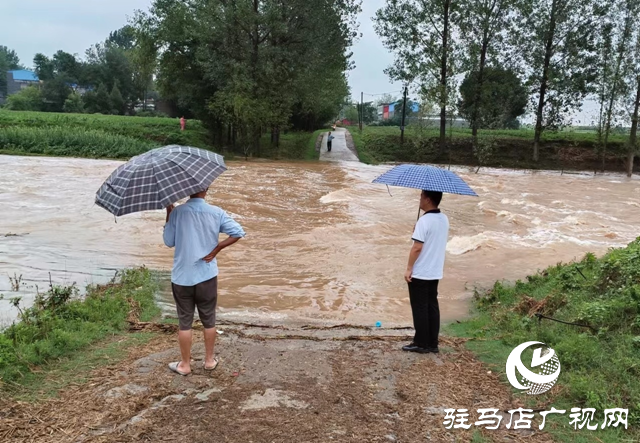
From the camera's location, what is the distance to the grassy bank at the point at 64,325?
440cm

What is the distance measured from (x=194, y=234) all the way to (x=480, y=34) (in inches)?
1545

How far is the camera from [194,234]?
439cm

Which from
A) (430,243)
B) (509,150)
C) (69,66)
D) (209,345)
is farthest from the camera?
(69,66)

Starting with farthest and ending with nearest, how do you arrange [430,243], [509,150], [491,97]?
1. [509,150]
2. [491,97]
3. [430,243]

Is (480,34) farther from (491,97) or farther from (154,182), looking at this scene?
(154,182)

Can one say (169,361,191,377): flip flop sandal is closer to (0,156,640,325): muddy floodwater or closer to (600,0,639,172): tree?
(0,156,640,325): muddy floodwater

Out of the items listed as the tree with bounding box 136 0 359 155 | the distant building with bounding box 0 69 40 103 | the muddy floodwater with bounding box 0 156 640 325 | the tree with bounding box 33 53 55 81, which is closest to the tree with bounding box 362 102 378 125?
the tree with bounding box 136 0 359 155

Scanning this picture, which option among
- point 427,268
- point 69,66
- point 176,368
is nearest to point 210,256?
point 176,368

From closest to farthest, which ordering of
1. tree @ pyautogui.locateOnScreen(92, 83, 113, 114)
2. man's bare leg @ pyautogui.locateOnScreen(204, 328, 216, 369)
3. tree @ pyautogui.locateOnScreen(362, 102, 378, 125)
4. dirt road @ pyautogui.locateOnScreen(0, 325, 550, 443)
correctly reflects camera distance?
dirt road @ pyautogui.locateOnScreen(0, 325, 550, 443) → man's bare leg @ pyautogui.locateOnScreen(204, 328, 216, 369) → tree @ pyautogui.locateOnScreen(92, 83, 113, 114) → tree @ pyautogui.locateOnScreen(362, 102, 378, 125)

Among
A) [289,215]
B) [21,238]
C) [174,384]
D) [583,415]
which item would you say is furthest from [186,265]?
[289,215]

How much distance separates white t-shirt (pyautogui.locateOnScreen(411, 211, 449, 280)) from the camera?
16.8 feet

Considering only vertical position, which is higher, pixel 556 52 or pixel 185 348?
pixel 556 52

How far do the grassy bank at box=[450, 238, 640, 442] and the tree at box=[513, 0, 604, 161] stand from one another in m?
35.2

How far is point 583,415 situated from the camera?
12.5ft
